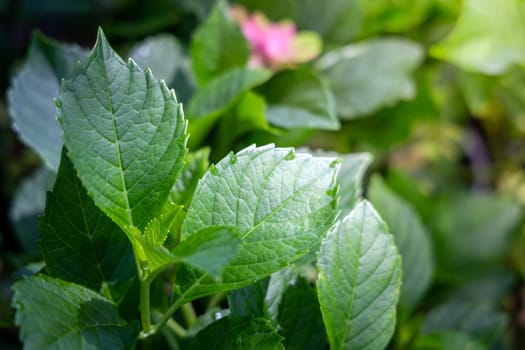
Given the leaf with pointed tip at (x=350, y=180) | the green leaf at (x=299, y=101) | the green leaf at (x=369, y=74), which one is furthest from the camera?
the green leaf at (x=369, y=74)

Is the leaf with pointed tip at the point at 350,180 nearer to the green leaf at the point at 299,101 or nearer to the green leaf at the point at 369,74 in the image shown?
the green leaf at the point at 299,101

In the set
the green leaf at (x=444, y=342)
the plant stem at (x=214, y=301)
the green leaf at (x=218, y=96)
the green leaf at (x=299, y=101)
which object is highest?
the green leaf at (x=218, y=96)

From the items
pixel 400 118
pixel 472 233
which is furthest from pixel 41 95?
pixel 472 233

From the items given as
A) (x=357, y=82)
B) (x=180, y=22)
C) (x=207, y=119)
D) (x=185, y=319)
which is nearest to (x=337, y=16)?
(x=357, y=82)

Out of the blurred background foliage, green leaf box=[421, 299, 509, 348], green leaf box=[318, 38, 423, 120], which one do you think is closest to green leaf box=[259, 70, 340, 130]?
the blurred background foliage

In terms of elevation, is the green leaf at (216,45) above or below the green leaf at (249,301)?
above

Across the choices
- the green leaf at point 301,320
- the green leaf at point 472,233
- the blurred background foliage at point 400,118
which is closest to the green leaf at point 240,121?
the blurred background foliage at point 400,118

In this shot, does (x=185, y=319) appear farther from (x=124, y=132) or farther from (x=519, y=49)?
(x=519, y=49)

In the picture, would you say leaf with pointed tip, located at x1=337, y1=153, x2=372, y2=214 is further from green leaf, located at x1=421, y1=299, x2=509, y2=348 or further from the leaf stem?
green leaf, located at x1=421, y1=299, x2=509, y2=348
